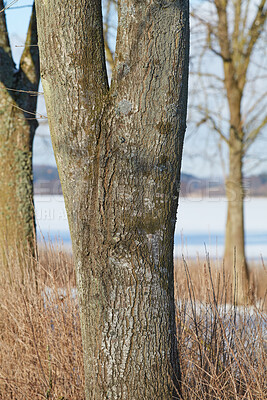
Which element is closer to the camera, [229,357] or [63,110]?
[63,110]

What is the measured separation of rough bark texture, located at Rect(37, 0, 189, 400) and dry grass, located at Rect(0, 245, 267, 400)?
0.48 metres

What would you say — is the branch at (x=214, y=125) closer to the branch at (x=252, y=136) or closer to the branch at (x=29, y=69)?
the branch at (x=252, y=136)

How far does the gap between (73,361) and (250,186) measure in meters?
6.28

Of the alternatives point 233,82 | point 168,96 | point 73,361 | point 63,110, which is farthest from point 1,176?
point 233,82

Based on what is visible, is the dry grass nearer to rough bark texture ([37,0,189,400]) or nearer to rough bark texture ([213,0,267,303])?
rough bark texture ([37,0,189,400])

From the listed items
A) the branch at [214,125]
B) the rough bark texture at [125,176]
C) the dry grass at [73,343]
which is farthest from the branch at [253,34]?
the rough bark texture at [125,176]

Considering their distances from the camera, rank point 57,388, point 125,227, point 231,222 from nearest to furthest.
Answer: point 125,227, point 57,388, point 231,222

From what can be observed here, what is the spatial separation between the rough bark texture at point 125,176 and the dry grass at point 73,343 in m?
0.48

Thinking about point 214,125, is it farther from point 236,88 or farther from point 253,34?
point 253,34

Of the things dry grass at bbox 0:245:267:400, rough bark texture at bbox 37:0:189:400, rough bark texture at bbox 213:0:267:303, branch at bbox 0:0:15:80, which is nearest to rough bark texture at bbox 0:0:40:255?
branch at bbox 0:0:15:80

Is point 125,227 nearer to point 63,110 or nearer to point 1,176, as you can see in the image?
point 63,110

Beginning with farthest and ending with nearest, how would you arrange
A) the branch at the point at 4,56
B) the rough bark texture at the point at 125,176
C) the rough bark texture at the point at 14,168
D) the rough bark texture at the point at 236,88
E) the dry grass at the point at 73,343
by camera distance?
the rough bark texture at the point at 236,88 → the branch at the point at 4,56 → the rough bark texture at the point at 14,168 → the dry grass at the point at 73,343 → the rough bark texture at the point at 125,176

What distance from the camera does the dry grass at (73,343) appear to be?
2521mm

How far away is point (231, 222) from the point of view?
8.16 meters
